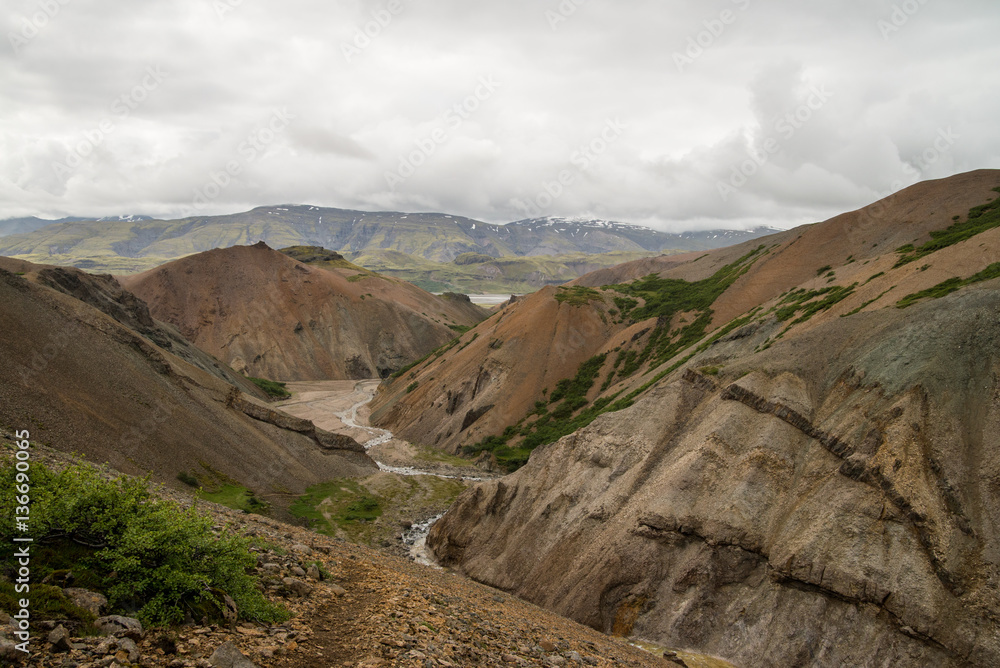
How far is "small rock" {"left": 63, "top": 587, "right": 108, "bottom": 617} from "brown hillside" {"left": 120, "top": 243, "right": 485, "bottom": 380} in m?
109

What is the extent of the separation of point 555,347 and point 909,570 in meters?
53.1

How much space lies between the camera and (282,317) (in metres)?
124

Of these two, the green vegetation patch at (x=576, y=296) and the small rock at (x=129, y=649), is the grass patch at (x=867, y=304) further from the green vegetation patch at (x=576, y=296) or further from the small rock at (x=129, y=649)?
the green vegetation patch at (x=576, y=296)

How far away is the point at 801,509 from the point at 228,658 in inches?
902

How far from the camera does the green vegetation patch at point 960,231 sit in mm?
36344

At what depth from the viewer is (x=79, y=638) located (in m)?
7.99

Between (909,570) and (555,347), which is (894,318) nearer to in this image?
(909,570)

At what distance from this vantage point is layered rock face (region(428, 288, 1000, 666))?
19594 mm

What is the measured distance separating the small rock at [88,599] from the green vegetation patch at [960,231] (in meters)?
43.3

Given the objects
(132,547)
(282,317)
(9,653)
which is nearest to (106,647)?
(9,653)

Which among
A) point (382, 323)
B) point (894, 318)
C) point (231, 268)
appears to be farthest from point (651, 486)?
point (231, 268)

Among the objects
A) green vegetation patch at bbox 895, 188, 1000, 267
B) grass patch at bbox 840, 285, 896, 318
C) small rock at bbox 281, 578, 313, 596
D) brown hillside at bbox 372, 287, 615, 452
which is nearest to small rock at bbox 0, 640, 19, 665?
small rock at bbox 281, 578, 313, 596

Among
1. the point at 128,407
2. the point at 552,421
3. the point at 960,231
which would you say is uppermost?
the point at 960,231

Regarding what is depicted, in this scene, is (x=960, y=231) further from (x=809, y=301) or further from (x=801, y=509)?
(x=801, y=509)
